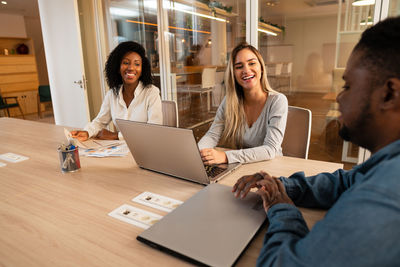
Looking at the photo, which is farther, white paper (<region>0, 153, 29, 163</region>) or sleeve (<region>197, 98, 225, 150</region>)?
sleeve (<region>197, 98, 225, 150</region>)

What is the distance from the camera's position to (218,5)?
10.8ft

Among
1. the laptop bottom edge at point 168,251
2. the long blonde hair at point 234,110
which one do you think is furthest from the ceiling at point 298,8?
the laptop bottom edge at point 168,251

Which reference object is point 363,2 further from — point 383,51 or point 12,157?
point 12,157

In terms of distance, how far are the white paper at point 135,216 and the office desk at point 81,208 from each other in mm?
22

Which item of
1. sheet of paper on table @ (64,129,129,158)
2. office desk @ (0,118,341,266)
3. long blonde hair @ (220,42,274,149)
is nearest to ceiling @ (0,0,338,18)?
long blonde hair @ (220,42,274,149)

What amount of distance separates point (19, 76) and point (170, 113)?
274 inches

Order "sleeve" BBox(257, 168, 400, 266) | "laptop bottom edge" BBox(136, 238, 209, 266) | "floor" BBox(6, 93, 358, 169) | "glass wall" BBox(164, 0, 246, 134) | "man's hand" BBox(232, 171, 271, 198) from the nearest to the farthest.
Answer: "sleeve" BBox(257, 168, 400, 266) < "laptop bottom edge" BBox(136, 238, 209, 266) < "man's hand" BBox(232, 171, 271, 198) < "floor" BBox(6, 93, 358, 169) < "glass wall" BBox(164, 0, 246, 134)

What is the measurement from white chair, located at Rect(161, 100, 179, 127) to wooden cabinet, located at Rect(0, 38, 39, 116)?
6.49 meters

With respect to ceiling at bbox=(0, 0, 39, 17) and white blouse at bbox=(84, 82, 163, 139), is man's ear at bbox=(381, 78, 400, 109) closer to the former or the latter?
white blouse at bbox=(84, 82, 163, 139)

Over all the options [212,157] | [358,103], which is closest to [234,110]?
[212,157]

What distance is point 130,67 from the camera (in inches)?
87.2

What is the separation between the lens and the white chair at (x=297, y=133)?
1.68 meters

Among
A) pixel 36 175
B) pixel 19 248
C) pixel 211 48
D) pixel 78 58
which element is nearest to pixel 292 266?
pixel 19 248

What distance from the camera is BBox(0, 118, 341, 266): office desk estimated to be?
0.71m
